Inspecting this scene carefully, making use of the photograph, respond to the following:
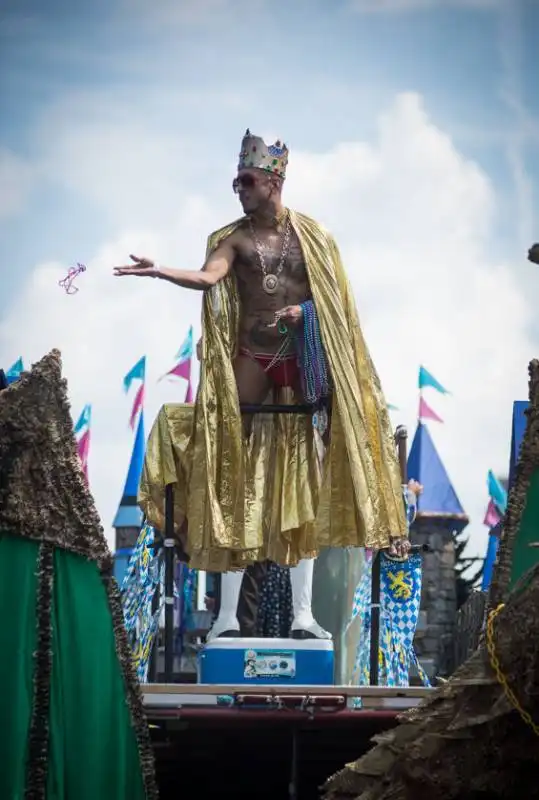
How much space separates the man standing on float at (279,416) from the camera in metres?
6.81

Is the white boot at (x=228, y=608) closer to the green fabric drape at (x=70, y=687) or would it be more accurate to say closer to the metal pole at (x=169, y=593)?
the metal pole at (x=169, y=593)

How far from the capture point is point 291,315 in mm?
6914

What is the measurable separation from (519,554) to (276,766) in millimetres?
1666

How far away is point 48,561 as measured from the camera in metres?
4.82

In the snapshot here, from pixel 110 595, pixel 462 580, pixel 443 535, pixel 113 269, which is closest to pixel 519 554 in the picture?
pixel 110 595

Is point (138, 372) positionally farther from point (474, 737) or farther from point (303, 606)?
point (474, 737)

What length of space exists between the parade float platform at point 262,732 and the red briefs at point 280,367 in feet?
6.34

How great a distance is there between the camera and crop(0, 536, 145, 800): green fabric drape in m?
4.65

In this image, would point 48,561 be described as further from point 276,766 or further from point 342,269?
point 342,269

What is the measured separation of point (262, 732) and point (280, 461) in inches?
64.8

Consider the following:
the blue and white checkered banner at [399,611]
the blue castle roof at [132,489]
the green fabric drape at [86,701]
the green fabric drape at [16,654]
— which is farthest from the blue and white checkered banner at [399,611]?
the blue castle roof at [132,489]

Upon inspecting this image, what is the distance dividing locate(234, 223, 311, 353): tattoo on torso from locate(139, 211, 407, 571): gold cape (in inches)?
2.5

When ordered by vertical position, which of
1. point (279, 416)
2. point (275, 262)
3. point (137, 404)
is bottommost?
point (279, 416)

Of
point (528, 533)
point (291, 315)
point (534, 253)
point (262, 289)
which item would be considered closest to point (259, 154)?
point (262, 289)
